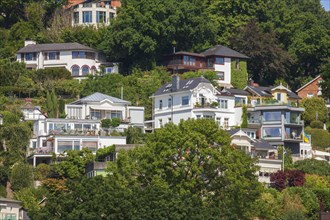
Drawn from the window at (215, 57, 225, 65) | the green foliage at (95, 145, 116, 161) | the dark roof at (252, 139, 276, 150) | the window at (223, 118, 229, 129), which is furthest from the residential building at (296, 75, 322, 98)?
the green foliage at (95, 145, 116, 161)

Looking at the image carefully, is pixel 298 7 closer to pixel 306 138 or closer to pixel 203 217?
pixel 306 138

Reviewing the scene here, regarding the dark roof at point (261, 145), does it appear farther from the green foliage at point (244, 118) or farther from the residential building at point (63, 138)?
the residential building at point (63, 138)

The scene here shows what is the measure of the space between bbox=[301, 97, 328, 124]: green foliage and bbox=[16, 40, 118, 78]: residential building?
17.9 m

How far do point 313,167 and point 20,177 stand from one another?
2278cm

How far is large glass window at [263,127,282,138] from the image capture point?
109 m

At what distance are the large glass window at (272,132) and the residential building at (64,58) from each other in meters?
18.0

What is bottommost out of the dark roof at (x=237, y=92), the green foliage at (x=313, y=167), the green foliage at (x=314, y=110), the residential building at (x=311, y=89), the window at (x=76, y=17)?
the green foliage at (x=313, y=167)

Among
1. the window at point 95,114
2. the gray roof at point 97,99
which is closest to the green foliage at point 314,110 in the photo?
the gray roof at point 97,99

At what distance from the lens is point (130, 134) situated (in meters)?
103

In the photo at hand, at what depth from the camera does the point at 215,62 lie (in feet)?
397

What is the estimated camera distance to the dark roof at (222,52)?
120688 millimetres

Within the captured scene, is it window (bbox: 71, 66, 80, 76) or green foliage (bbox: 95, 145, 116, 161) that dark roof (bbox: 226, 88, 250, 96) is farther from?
green foliage (bbox: 95, 145, 116, 161)

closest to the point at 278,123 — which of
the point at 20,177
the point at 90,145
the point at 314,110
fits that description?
the point at 314,110

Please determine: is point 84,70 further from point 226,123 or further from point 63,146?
point 63,146
